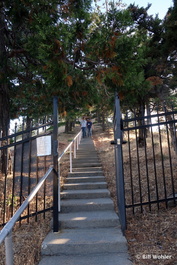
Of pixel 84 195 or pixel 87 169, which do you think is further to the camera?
pixel 87 169

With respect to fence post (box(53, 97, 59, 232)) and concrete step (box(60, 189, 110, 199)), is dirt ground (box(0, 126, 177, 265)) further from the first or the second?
concrete step (box(60, 189, 110, 199))

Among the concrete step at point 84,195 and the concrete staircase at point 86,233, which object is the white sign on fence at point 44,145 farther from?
the concrete step at point 84,195

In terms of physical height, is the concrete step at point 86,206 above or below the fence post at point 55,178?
below

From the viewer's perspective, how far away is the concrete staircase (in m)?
2.86

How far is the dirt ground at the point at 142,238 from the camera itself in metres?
2.72

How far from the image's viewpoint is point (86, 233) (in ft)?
11.0

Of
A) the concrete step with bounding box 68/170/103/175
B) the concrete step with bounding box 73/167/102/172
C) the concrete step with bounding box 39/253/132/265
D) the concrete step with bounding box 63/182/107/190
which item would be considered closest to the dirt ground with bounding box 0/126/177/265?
the concrete step with bounding box 39/253/132/265

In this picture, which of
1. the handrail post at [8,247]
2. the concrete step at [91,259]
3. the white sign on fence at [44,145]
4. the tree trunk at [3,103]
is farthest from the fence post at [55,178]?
the tree trunk at [3,103]

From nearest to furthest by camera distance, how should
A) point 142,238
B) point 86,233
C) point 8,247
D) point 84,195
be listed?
1. point 8,247
2. point 142,238
3. point 86,233
4. point 84,195

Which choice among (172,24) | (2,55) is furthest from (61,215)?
(172,24)

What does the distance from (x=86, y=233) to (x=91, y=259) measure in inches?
21.4

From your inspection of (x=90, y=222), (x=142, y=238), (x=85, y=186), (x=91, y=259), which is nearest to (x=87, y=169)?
(x=85, y=186)

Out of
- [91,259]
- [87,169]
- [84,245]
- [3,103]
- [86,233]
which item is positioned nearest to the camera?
[91,259]

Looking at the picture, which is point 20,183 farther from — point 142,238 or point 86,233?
point 142,238
